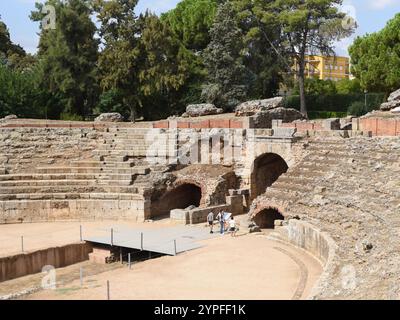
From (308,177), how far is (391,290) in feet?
42.0

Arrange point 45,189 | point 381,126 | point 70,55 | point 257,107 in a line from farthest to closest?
point 70,55 → point 257,107 → point 45,189 → point 381,126

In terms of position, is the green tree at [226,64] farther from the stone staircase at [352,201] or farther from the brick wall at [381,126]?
the stone staircase at [352,201]

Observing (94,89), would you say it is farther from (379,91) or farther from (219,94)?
(379,91)

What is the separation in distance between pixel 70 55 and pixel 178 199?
1589 cm

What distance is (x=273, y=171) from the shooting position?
30.3m

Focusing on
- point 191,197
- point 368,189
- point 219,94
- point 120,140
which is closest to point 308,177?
point 368,189

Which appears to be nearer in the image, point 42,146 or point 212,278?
point 212,278

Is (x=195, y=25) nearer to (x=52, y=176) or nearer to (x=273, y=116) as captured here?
(x=273, y=116)

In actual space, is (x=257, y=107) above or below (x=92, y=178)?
above

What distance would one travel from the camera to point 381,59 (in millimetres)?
38000

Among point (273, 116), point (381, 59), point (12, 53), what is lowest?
point (273, 116)

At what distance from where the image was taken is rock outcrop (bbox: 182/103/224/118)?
3716 cm

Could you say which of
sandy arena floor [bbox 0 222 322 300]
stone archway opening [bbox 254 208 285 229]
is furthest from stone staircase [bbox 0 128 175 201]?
stone archway opening [bbox 254 208 285 229]

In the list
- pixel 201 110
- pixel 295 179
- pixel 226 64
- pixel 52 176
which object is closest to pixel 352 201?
pixel 295 179
